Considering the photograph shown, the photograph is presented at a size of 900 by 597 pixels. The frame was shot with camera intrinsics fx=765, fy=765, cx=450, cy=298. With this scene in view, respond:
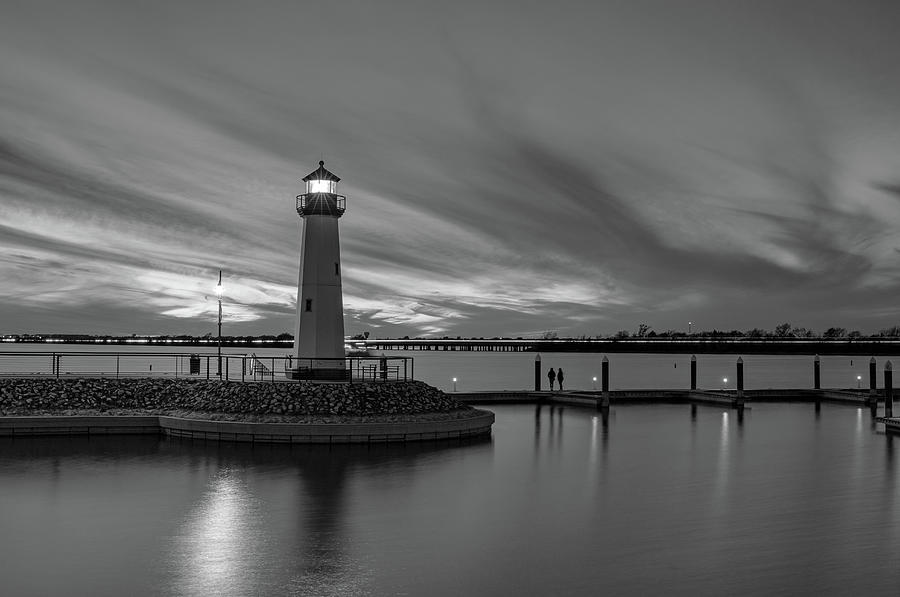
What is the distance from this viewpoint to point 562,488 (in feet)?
60.4

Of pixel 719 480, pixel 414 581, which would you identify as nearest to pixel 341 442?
pixel 719 480

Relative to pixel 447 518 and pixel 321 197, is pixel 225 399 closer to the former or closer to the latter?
pixel 321 197

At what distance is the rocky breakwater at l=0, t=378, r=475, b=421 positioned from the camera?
24.1 m

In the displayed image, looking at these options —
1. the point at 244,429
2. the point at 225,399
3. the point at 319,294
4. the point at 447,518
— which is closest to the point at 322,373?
the point at 319,294

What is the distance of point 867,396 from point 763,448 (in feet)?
A: 64.5

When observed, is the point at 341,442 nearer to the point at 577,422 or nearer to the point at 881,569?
the point at 577,422

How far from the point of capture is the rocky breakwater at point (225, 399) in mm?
24078

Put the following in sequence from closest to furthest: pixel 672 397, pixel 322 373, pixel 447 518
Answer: pixel 447 518 < pixel 322 373 < pixel 672 397

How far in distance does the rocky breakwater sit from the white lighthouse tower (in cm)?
244

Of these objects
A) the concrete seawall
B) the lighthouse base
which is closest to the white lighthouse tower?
the lighthouse base

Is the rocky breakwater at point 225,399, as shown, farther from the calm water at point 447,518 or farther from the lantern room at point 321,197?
the lantern room at point 321,197

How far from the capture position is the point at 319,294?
2744cm

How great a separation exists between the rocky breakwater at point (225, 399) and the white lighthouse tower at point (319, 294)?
2.44 meters

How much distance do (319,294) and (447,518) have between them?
1405 centimetres
